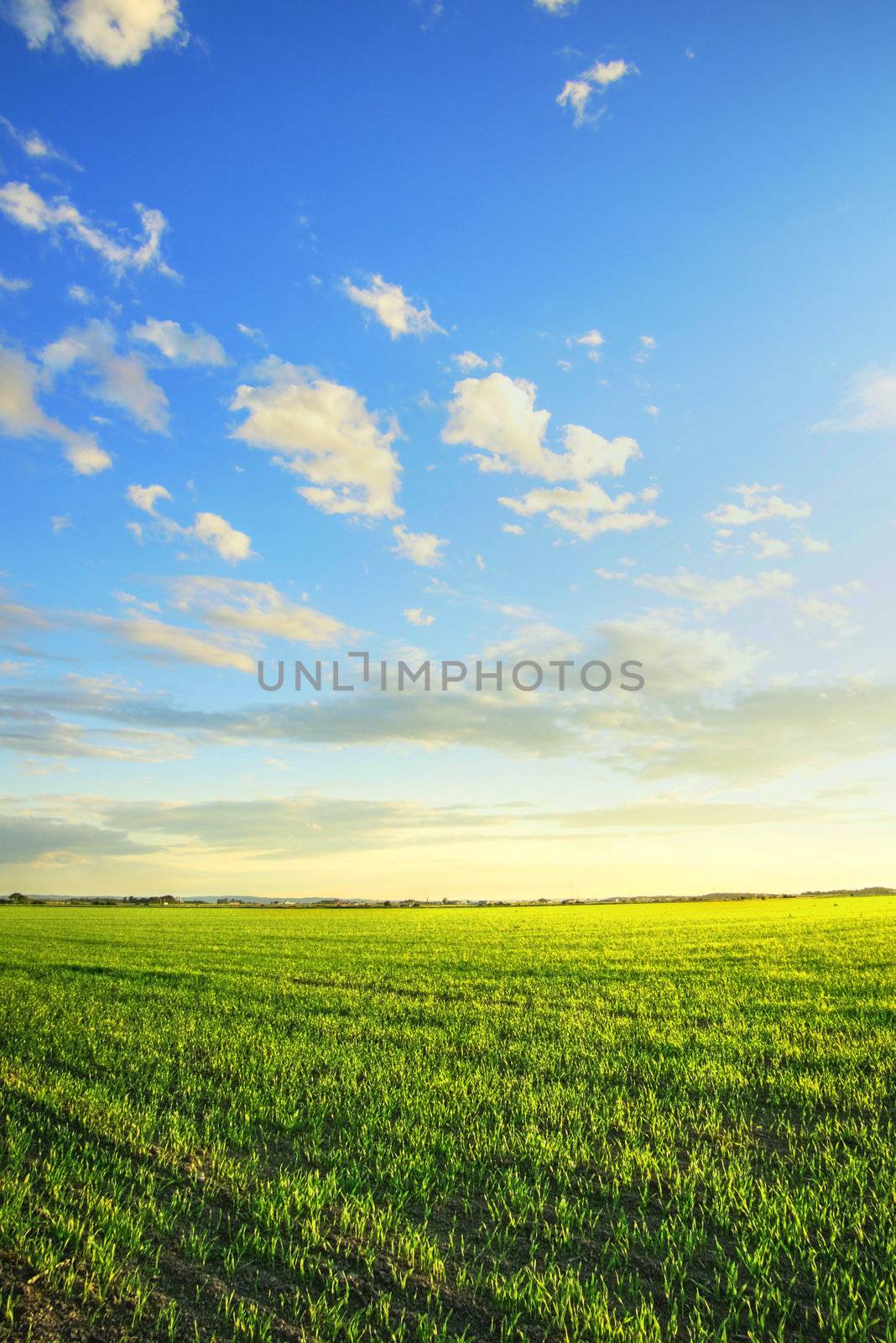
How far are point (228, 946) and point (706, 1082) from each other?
2755 cm

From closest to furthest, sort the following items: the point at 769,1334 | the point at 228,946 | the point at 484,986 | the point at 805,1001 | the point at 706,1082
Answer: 1. the point at 769,1334
2. the point at 706,1082
3. the point at 805,1001
4. the point at 484,986
5. the point at 228,946

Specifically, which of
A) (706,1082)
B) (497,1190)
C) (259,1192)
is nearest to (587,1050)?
(706,1082)

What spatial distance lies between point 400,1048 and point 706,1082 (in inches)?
187

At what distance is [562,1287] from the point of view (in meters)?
4.95

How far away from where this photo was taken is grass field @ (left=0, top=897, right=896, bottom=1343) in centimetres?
485

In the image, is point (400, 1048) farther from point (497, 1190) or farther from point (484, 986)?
point (484, 986)

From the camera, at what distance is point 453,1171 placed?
6883mm

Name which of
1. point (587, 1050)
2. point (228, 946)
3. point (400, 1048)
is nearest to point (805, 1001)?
point (587, 1050)

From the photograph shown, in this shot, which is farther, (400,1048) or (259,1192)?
(400,1048)

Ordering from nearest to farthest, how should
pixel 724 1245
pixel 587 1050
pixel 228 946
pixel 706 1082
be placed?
pixel 724 1245, pixel 706 1082, pixel 587 1050, pixel 228 946

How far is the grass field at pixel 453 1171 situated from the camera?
485 centimetres

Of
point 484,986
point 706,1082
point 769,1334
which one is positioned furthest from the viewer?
point 484,986

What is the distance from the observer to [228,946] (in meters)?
32.5

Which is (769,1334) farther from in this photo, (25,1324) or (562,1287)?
(25,1324)
